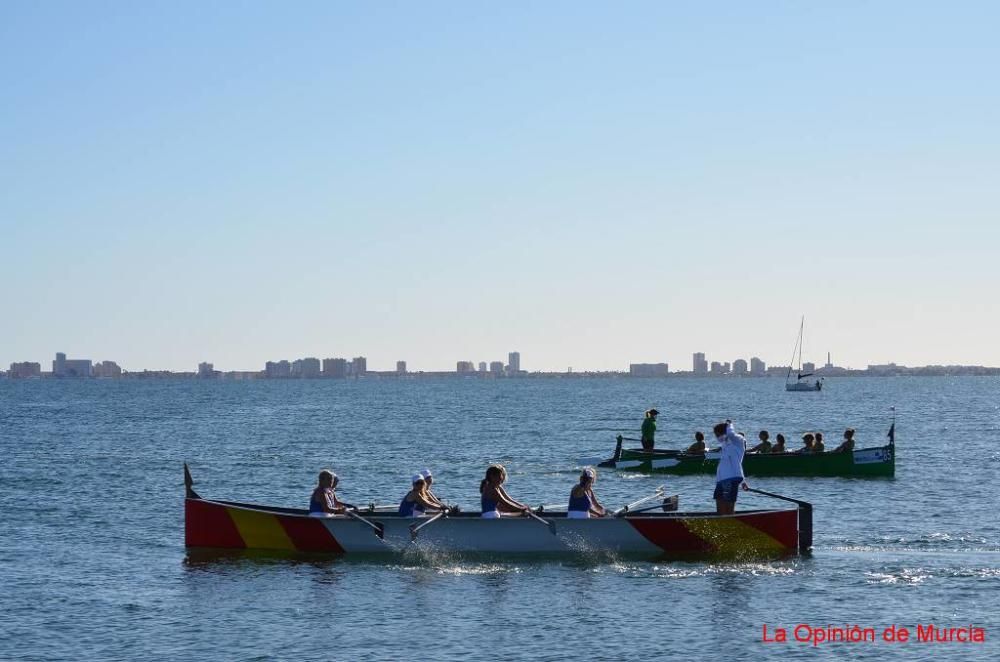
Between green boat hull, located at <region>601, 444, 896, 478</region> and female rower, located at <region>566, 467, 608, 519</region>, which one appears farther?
green boat hull, located at <region>601, 444, 896, 478</region>

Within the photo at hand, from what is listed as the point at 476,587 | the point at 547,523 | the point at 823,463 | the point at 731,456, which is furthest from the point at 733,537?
the point at 823,463

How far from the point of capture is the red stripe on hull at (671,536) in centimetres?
2486

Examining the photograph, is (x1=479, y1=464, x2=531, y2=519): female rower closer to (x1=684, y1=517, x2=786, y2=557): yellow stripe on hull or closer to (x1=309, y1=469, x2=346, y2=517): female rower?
(x1=309, y1=469, x2=346, y2=517): female rower

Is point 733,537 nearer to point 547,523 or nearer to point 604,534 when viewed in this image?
point 604,534

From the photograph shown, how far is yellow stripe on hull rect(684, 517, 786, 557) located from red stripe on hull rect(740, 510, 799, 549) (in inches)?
3.4

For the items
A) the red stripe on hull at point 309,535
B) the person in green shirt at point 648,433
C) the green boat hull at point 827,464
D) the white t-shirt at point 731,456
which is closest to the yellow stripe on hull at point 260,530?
the red stripe on hull at point 309,535

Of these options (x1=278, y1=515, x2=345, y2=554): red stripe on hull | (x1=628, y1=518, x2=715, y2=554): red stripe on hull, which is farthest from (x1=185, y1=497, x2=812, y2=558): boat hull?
(x1=278, y1=515, x2=345, y2=554): red stripe on hull

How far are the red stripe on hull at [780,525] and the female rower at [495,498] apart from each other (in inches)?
180

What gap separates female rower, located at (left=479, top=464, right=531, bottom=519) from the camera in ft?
80.9

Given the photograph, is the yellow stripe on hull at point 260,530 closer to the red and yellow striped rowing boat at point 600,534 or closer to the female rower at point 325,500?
the female rower at point 325,500

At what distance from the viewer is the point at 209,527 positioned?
86.5 ft

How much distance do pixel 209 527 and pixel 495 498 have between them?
6348mm

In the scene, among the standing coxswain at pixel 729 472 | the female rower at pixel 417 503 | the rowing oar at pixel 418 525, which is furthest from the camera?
the standing coxswain at pixel 729 472

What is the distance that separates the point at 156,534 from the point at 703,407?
10723 centimetres
